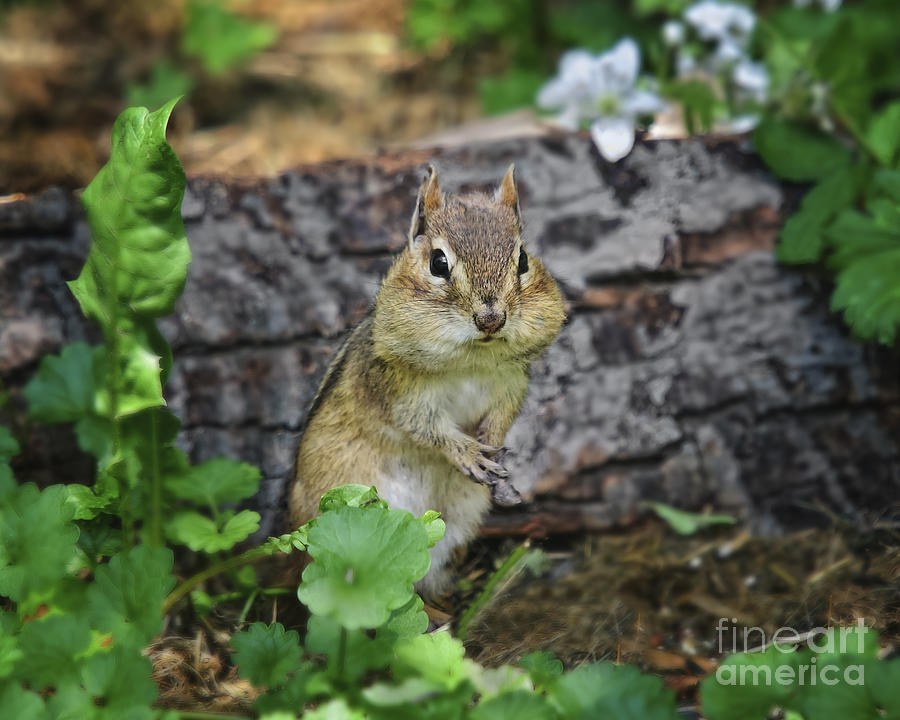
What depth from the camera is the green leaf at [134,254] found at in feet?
7.11

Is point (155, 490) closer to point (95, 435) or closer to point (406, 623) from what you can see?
point (95, 435)

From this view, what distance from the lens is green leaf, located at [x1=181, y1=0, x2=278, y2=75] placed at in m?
4.96

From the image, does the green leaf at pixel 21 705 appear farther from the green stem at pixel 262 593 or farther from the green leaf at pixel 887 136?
the green leaf at pixel 887 136

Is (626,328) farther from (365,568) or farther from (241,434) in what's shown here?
(365,568)

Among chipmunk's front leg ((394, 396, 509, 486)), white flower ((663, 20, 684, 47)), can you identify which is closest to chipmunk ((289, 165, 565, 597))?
chipmunk's front leg ((394, 396, 509, 486))

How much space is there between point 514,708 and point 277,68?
4.28 meters

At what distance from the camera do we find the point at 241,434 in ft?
10.3

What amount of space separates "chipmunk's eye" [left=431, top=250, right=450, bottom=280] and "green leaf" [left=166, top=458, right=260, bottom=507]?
75cm

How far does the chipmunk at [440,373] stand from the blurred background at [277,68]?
2.19m

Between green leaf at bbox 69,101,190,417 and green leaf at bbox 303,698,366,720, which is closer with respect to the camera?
green leaf at bbox 303,698,366,720

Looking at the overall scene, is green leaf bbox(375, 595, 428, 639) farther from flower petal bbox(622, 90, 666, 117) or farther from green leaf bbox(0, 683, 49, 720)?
flower petal bbox(622, 90, 666, 117)

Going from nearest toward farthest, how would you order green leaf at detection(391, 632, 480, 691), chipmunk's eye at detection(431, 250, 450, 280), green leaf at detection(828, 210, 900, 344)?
green leaf at detection(391, 632, 480, 691), chipmunk's eye at detection(431, 250, 450, 280), green leaf at detection(828, 210, 900, 344)

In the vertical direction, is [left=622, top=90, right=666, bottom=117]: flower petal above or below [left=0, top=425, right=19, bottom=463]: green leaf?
above

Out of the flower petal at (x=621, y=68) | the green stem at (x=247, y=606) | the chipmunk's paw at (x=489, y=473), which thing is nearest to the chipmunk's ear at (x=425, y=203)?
the chipmunk's paw at (x=489, y=473)
